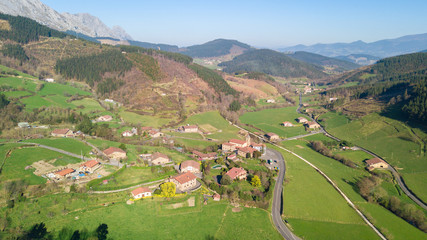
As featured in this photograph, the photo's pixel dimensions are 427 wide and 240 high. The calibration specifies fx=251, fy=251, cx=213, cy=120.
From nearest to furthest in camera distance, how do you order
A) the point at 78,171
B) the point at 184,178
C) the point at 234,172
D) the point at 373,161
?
the point at 78,171 < the point at 184,178 < the point at 234,172 < the point at 373,161

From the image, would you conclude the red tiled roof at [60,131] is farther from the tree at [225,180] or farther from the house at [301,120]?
the house at [301,120]

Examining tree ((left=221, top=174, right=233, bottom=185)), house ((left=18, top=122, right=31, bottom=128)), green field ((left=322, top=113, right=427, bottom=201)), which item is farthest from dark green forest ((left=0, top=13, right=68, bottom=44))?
green field ((left=322, top=113, right=427, bottom=201))

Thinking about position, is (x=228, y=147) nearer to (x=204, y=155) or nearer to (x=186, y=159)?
(x=204, y=155)

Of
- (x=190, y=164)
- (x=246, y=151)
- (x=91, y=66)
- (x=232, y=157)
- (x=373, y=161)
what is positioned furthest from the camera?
(x=91, y=66)

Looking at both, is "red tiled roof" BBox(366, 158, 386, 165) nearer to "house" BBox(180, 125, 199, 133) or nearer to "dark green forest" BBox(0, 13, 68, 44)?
"house" BBox(180, 125, 199, 133)

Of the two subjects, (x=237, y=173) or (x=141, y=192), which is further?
(x=237, y=173)

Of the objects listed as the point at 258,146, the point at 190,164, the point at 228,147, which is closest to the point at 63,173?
the point at 190,164
